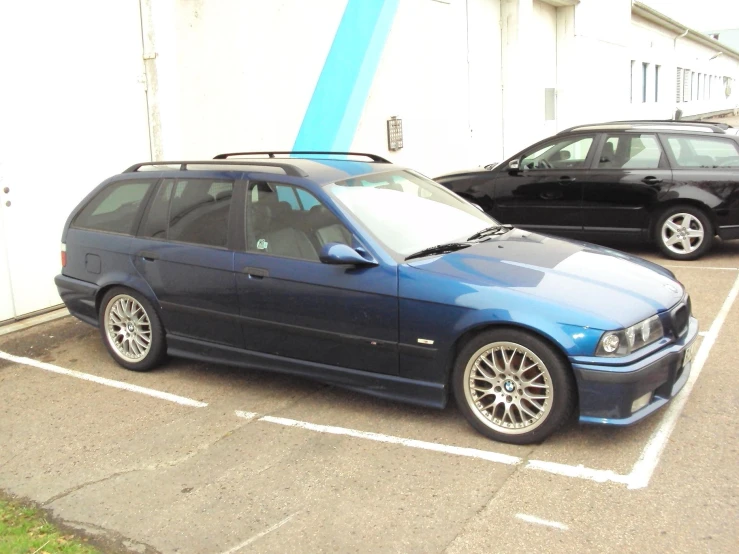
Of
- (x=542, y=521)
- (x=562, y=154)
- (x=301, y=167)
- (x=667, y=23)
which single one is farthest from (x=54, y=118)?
(x=667, y=23)

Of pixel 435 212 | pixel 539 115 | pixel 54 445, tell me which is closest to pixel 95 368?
pixel 54 445

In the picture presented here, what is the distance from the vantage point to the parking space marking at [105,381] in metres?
5.19

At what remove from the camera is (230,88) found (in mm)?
9094

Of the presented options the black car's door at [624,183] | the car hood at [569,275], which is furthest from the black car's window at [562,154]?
the car hood at [569,275]

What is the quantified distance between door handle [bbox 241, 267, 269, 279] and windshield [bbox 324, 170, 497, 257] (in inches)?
25.9

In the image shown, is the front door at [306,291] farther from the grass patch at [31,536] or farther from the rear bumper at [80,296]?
the grass patch at [31,536]

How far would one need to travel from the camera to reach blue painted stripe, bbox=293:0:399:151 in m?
10.4

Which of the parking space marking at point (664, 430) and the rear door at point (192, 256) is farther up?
the rear door at point (192, 256)

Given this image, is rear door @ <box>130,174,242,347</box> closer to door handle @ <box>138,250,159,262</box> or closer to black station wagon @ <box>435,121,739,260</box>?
door handle @ <box>138,250,159,262</box>

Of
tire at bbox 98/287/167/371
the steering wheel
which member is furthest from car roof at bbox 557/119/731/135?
tire at bbox 98/287/167/371

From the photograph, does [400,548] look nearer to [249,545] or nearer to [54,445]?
[249,545]

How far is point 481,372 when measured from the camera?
168 inches

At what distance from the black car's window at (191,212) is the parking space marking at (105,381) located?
1077 millimetres

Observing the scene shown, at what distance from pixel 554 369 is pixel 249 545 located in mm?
1768
